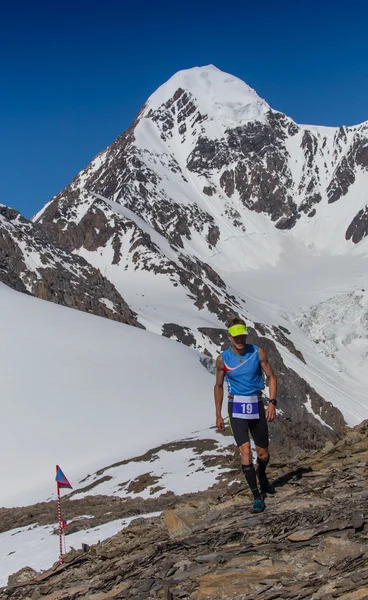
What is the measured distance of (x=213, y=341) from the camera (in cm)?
11925

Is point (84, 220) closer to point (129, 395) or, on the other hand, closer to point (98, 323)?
point (98, 323)

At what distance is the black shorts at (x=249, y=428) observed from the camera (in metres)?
10.9

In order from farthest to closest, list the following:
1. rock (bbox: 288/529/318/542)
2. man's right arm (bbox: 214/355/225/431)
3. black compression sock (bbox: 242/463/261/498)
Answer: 1. man's right arm (bbox: 214/355/225/431)
2. black compression sock (bbox: 242/463/261/498)
3. rock (bbox: 288/529/318/542)

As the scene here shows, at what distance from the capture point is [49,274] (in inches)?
4323

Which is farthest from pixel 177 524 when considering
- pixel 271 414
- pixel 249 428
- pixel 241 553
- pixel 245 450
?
pixel 241 553

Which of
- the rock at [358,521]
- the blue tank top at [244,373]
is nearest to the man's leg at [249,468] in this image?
the blue tank top at [244,373]

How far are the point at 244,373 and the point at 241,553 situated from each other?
9.58 feet

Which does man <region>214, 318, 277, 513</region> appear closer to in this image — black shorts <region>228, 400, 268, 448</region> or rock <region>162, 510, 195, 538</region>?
black shorts <region>228, 400, 268, 448</region>

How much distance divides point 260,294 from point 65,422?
491ft

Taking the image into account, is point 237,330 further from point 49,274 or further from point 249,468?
point 49,274

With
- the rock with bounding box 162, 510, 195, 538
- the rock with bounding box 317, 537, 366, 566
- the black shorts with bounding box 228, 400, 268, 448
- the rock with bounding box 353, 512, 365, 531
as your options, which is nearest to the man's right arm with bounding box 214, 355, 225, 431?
the black shorts with bounding box 228, 400, 268, 448

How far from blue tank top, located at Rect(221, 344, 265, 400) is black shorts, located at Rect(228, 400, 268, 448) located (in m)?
0.28

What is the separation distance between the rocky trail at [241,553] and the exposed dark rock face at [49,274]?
80265mm

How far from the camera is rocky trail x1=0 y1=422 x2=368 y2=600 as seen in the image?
25.4 feet
